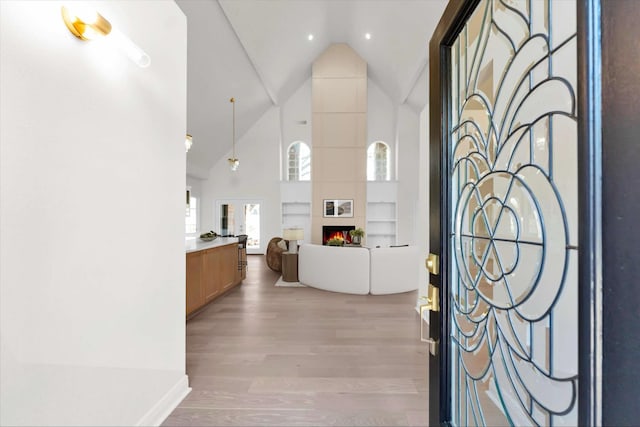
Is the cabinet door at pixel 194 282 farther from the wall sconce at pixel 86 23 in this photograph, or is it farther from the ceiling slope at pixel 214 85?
the ceiling slope at pixel 214 85

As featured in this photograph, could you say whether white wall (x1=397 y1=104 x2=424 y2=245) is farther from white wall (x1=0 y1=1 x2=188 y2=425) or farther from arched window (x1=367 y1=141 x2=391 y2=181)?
white wall (x1=0 y1=1 x2=188 y2=425)

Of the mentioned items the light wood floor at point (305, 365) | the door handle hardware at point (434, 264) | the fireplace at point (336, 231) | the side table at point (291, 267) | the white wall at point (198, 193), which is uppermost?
the white wall at point (198, 193)

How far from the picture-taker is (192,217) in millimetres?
8836

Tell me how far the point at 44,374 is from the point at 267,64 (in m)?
6.38

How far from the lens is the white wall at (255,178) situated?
30.4 feet

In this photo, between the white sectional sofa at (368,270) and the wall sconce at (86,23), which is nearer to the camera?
the wall sconce at (86,23)

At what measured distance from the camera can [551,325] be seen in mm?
594

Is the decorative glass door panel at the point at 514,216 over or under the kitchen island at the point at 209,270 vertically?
over

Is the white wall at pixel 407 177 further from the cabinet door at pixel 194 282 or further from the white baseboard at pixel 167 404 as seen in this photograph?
the white baseboard at pixel 167 404

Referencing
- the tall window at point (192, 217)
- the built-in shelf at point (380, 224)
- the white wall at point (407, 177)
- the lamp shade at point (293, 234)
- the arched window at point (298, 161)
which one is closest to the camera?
the lamp shade at point (293, 234)

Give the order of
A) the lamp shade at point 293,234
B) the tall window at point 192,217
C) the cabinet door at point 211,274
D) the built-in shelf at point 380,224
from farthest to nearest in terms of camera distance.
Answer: the built-in shelf at point 380,224, the tall window at point 192,217, the lamp shade at point 293,234, the cabinet door at point 211,274

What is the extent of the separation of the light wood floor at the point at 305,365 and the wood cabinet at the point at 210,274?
200 mm

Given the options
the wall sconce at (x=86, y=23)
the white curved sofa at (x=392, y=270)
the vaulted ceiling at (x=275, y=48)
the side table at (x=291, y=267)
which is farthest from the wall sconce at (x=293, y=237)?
the wall sconce at (x=86, y=23)

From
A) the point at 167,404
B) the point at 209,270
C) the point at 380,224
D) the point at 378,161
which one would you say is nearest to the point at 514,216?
the point at 167,404
